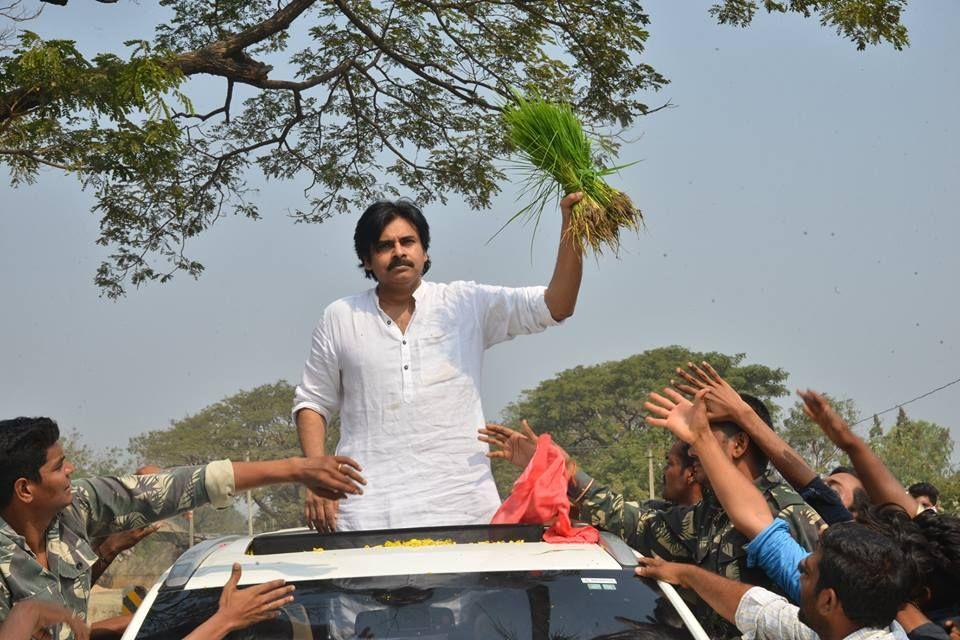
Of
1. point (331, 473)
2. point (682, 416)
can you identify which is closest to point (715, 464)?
point (682, 416)

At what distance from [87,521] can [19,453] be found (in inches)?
16.4

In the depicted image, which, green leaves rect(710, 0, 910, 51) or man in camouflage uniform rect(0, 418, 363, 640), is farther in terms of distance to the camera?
green leaves rect(710, 0, 910, 51)

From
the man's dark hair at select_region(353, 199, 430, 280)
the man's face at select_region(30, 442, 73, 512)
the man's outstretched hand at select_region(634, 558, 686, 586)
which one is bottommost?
the man's outstretched hand at select_region(634, 558, 686, 586)

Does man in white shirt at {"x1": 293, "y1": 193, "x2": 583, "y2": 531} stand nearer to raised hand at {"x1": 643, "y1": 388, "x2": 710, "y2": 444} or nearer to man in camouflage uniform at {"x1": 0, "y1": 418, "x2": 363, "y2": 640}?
man in camouflage uniform at {"x1": 0, "y1": 418, "x2": 363, "y2": 640}

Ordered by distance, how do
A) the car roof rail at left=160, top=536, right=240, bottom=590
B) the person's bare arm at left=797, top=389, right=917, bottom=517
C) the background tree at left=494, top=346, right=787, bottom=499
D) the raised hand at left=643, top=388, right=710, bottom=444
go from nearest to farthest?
the car roof rail at left=160, top=536, right=240, bottom=590 → the raised hand at left=643, top=388, right=710, bottom=444 → the person's bare arm at left=797, top=389, right=917, bottom=517 → the background tree at left=494, top=346, right=787, bottom=499

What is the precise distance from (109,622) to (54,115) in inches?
170

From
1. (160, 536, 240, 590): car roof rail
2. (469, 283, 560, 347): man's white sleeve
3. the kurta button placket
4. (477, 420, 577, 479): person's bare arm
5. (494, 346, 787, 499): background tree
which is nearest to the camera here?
(160, 536, 240, 590): car roof rail

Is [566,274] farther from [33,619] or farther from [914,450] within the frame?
[914,450]

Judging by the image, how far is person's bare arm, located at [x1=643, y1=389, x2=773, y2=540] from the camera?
392cm

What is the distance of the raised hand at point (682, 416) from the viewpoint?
160 inches

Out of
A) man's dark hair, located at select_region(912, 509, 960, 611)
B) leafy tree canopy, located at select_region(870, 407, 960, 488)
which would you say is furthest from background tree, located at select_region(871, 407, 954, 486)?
man's dark hair, located at select_region(912, 509, 960, 611)

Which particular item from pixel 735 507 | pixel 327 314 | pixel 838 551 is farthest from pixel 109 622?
pixel 838 551

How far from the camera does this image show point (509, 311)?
5016mm

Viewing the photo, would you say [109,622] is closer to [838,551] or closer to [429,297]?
[429,297]
